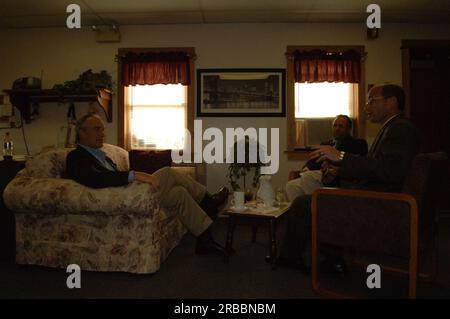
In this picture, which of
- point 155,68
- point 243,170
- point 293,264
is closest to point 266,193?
point 293,264

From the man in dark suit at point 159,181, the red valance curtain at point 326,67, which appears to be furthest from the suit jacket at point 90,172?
the red valance curtain at point 326,67

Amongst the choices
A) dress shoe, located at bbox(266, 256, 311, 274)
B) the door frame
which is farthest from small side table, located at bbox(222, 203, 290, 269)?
the door frame

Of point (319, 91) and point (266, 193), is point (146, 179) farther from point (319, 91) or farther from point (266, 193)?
point (319, 91)

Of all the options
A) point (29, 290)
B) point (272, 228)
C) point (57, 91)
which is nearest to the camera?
point (29, 290)

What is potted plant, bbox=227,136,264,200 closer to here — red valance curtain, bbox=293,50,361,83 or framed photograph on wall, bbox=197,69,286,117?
framed photograph on wall, bbox=197,69,286,117

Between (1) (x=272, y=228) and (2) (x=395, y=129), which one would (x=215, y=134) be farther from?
(2) (x=395, y=129)

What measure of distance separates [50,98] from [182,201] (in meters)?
2.96

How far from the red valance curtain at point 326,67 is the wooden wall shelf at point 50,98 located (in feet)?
8.12

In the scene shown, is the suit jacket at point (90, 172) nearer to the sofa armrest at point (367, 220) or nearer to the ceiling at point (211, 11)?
the sofa armrest at point (367, 220)

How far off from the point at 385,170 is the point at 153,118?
344 cm

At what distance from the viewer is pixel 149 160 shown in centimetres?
425

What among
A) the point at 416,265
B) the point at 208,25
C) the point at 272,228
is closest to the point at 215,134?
the point at 208,25

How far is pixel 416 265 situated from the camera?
69.4 inches

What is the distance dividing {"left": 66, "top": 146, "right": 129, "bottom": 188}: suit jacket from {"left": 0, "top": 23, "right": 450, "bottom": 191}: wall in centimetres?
227
